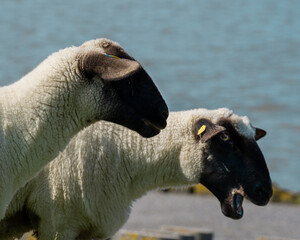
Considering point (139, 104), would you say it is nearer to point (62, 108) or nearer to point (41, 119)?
point (62, 108)

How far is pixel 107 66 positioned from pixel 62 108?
486mm

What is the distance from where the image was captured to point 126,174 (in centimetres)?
736

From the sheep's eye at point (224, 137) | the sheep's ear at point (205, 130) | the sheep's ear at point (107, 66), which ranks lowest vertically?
the sheep's eye at point (224, 137)

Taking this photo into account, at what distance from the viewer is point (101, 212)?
7180 millimetres

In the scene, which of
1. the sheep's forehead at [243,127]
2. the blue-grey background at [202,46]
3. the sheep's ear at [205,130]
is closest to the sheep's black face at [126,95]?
the sheep's ear at [205,130]

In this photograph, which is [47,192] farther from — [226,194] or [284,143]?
[284,143]

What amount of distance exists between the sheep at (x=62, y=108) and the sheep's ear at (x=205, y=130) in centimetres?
119

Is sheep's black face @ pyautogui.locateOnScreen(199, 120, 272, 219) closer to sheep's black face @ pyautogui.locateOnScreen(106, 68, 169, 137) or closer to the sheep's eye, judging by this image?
the sheep's eye

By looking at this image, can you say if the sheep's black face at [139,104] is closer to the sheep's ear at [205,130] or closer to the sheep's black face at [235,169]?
the sheep's ear at [205,130]

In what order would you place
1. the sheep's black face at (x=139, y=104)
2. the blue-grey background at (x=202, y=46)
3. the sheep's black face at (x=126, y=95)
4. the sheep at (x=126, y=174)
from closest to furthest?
the sheep's black face at (x=126, y=95), the sheep's black face at (x=139, y=104), the sheep at (x=126, y=174), the blue-grey background at (x=202, y=46)

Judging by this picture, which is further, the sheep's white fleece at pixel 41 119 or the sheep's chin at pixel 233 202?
the sheep's chin at pixel 233 202

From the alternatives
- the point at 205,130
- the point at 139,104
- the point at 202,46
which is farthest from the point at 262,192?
the point at 202,46

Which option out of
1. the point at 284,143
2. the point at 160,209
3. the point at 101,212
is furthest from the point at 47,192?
the point at 284,143

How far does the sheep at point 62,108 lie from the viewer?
5984 millimetres
